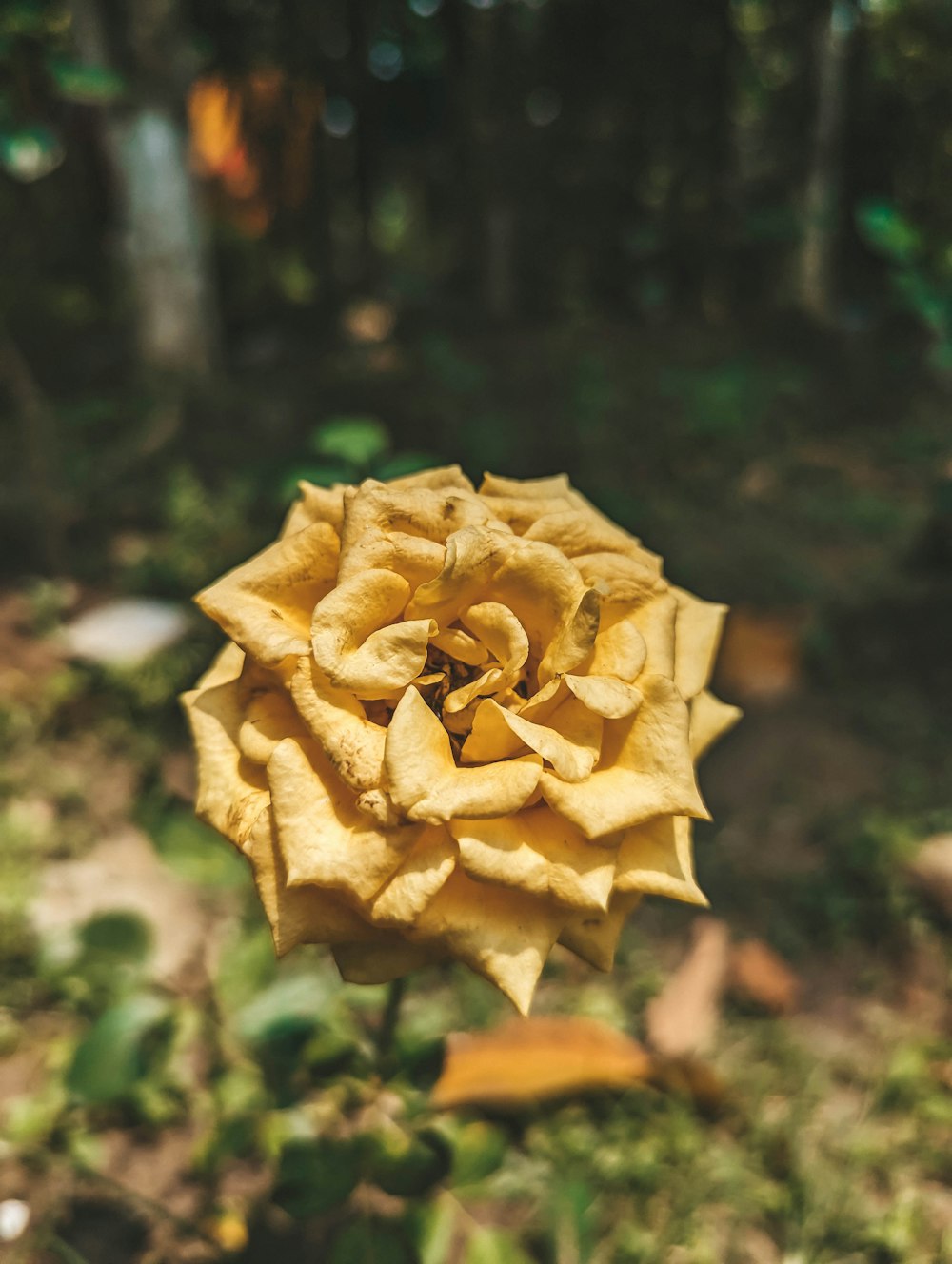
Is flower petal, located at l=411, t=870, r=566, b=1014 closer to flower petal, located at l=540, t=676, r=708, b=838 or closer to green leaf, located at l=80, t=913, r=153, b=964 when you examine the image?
flower petal, located at l=540, t=676, r=708, b=838

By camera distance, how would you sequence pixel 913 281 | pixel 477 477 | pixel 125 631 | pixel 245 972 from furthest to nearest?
pixel 477 477, pixel 125 631, pixel 913 281, pixel 245 972

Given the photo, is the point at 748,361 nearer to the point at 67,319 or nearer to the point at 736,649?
the point at 736,649

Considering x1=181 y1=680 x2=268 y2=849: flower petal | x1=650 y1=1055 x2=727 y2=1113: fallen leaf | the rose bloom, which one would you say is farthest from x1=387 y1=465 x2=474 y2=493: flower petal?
x1=650 y1=1055 x2=727 y2=1113: fallen leaf

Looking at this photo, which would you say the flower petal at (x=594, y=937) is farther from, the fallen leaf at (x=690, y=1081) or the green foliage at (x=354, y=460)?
the fallen leaf at (x=690, y=1081)

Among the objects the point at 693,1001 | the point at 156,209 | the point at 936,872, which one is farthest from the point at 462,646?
the point at 156,209

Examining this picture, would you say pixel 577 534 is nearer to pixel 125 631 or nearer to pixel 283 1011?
pixel 283 1011

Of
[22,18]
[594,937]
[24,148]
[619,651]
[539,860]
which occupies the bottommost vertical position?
[594,937]

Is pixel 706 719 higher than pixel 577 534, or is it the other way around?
pixel 577 534

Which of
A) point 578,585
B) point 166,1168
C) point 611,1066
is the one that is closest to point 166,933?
point 166,1168
